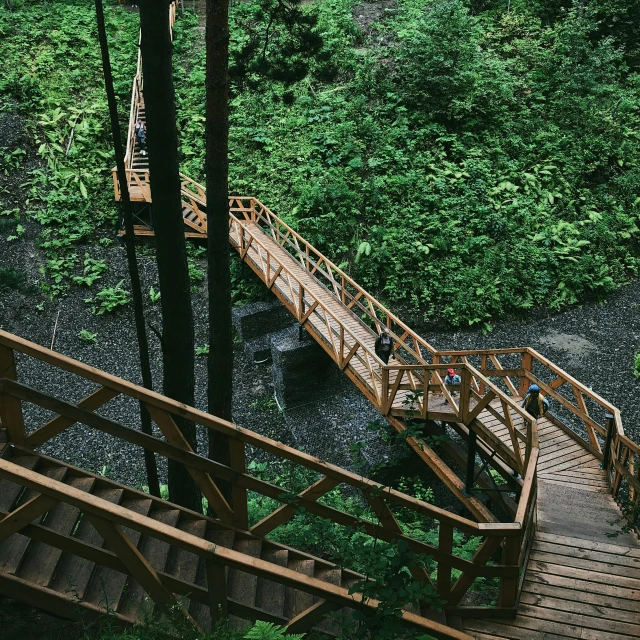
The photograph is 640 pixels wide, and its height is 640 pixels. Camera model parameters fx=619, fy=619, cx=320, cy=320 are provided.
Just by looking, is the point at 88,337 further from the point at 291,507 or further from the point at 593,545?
the point at 593,545

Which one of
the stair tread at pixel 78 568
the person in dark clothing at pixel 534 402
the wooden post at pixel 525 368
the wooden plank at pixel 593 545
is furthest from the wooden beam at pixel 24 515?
the wooden post at pixel 525 368

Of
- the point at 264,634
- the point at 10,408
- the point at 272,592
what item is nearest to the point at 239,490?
the point at 272,592

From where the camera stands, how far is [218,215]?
709 centimetres

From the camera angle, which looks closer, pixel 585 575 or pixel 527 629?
pixel 527 629

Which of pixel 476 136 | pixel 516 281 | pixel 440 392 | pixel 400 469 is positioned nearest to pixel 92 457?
pixel 400 469

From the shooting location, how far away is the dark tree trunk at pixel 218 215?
6758 mm

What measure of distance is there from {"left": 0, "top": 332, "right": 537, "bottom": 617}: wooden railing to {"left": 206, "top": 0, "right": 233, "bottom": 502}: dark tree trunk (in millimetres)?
2381

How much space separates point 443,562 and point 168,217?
4069 millimetres

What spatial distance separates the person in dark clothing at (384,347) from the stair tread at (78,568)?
8.15m

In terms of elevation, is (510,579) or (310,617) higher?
(310,617)

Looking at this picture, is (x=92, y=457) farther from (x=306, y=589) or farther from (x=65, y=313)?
(x=306, y=589)

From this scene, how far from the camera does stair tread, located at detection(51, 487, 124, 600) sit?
416 cm

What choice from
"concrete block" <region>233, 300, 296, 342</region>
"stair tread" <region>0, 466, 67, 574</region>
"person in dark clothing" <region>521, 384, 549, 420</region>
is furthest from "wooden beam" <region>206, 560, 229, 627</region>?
"concrete block" <region>233, 300, 296, 342</region>

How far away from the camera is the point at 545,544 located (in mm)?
6801
